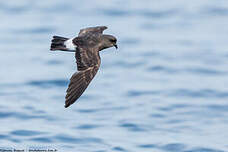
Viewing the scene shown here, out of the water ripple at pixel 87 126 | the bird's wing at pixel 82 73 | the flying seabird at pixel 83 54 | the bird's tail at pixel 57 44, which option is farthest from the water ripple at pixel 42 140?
the bird's wing at pixel 82 73

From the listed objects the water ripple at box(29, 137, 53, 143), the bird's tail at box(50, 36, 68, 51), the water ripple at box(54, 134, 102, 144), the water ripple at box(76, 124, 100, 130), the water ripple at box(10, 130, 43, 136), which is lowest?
the water ripple at box(29, 137, 53, 143)

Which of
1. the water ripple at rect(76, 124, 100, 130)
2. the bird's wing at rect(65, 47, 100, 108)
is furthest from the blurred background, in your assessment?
the bird's wing at rect(65, 47, 100, 108)

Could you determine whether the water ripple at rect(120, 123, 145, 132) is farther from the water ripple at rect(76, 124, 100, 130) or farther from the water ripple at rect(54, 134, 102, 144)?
the water ripple at rect(54, 134, 102, 144)

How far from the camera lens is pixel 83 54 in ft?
36.9

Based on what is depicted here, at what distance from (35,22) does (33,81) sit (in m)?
3.65

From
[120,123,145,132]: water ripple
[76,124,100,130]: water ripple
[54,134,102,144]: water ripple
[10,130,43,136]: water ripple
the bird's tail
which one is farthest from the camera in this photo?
[120,123,145,132]: water ripple

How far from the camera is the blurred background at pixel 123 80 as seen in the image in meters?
14.3

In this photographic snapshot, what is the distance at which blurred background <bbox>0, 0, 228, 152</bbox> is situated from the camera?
1430cm

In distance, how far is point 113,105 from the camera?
15930 millimetres

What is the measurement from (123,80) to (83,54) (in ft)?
19.3

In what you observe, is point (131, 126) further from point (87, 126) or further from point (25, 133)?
point (25, 133)

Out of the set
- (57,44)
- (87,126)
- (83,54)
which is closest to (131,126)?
(87,126)

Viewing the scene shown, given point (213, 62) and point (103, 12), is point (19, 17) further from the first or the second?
point (213, 62)

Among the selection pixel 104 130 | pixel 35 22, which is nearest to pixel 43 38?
pixel 35 22
